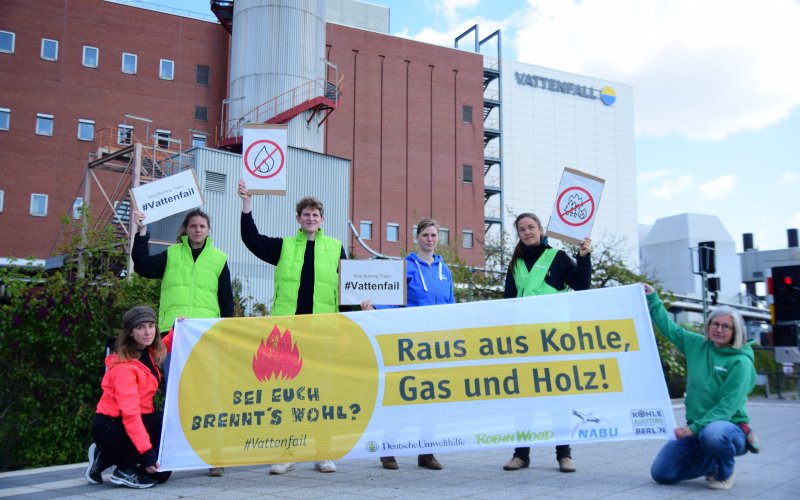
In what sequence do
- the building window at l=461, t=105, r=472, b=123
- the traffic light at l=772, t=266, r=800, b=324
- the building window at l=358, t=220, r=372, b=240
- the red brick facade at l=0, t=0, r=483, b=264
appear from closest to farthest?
the traffic light at l=772, t=266, r=800, b=324 → the red brick facade at l=0, t=0, r=483, b=264 → the building window at l=358, t=220, r=372, b=240 → the building window at l=461, t=105, r=472, b=123

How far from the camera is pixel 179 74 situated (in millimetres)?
45469

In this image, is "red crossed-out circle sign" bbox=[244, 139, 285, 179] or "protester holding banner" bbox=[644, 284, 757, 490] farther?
"red crossed-out circle sign" bbox=[244, 139, 285, 179]

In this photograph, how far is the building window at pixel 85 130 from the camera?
42.2 metres

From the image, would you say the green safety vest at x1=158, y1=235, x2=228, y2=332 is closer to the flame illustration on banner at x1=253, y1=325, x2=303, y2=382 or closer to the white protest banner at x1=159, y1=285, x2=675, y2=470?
the white protest banner at x1=159, y1=285, x2=675, y2=470

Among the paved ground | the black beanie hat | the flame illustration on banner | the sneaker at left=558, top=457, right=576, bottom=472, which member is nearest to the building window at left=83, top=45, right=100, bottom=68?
the paved ground

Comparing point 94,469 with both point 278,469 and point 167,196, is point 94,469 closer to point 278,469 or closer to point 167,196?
point 278,469

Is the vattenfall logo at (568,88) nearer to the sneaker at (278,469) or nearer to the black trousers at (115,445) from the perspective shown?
the sneaker at (278,469)

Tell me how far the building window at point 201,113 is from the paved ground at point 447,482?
132ft

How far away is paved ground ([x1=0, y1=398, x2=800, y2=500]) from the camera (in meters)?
5.73

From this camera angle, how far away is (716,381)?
6.15 m

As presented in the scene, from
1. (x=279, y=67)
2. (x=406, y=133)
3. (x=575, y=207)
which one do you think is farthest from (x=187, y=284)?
(x=406, y=133)

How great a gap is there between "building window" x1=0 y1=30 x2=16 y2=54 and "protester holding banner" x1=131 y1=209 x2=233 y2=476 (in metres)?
40.3

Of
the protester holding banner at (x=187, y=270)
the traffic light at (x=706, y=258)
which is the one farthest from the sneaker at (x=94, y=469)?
the traffic light at (x=706, y=258)

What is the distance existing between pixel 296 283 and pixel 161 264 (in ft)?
4.35
